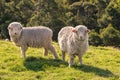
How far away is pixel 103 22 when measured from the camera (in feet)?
129

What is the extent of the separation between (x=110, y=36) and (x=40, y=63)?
2436 centimetres

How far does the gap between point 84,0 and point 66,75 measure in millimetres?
32207

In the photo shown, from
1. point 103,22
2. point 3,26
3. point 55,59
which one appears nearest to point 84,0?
point 103,22

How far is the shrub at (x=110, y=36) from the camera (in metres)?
36.4

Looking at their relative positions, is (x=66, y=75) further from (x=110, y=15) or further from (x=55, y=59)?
(x=110, y=15)

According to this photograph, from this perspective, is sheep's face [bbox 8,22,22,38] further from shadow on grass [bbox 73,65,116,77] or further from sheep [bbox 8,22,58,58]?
shadow on grass [bbox 73,65,116,77]

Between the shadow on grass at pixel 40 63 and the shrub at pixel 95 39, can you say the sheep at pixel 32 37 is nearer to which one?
the shadow on grass at pixel 40 63

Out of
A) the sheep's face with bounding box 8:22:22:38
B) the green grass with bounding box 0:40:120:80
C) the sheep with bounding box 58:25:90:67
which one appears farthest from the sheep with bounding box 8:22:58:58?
the sheep with bounding box 58:25:90:67

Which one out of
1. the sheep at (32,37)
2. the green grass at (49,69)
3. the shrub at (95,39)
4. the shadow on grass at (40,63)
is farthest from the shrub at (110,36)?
the shadow on grass at (40,63)

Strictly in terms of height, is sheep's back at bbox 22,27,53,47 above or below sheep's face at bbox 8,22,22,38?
below

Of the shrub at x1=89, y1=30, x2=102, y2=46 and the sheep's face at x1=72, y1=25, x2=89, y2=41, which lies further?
the shrub at x1=89, y1=30, x2=102, y2=46

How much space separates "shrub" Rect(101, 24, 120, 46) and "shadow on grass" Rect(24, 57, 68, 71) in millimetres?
23366

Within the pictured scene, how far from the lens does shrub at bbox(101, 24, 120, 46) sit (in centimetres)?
3641

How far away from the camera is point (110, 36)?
36.7m
